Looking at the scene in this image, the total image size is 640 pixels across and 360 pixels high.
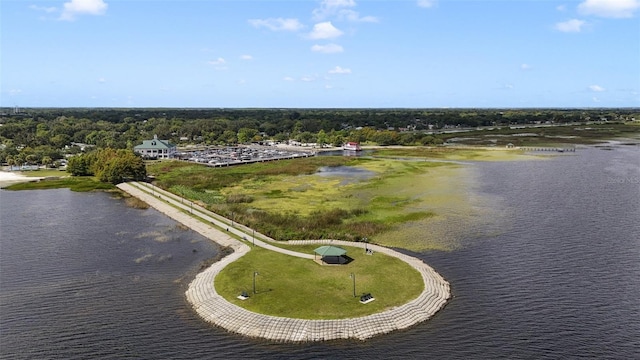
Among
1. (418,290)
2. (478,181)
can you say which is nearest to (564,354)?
(418,290)

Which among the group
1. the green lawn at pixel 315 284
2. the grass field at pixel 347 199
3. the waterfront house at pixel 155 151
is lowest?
the green lawn at pixel 315 284

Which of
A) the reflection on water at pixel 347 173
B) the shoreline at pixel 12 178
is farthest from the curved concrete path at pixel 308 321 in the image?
the shoreline at pixel 12 178

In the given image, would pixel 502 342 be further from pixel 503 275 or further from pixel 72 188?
pixel 72 188

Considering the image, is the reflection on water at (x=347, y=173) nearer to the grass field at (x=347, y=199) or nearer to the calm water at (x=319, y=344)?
the grass field at (x=347, y=199)

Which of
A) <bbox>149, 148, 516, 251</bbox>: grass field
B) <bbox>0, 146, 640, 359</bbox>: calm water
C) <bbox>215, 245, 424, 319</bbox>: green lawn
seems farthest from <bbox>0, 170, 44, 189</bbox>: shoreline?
<bbox>215, 245, 424, 319</bbox>: green lawn

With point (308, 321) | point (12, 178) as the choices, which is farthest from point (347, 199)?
point (12, 178)

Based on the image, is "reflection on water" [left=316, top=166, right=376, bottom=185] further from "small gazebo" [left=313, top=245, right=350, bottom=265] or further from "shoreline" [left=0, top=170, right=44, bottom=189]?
"shoreline" [left=0, top=170, right=44, bottom=189]

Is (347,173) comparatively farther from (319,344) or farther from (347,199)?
(319,344)

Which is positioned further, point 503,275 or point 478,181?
point 478,181
